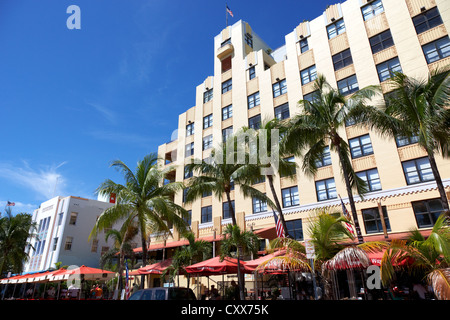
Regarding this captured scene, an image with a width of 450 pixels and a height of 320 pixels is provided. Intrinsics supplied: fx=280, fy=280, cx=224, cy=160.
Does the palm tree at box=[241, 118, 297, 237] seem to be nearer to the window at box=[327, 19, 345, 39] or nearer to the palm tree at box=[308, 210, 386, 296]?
the palm tree at box=[308, 210, 386, 296]

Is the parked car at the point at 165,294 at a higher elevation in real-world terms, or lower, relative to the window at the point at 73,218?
lower

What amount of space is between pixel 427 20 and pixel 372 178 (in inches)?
485

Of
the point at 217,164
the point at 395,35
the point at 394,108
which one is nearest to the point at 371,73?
the point at 395,35

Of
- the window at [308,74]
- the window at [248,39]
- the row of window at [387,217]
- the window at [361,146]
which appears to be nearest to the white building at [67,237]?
the row of window at [387,217]

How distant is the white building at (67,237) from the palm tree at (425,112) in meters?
40.3

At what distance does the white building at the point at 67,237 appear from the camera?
1555 inches

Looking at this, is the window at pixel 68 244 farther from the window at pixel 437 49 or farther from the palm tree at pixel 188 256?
the window at pixel 437 49

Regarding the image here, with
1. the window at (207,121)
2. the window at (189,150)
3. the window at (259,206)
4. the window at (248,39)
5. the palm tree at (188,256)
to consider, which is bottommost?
the palm tree at (188,256)

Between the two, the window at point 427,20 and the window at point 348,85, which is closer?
the window at point 427,20

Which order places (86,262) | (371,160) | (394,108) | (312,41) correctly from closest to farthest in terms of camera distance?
(394,108) < (371,160) < (312,41) < (86,262)

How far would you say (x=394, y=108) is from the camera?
505 inches

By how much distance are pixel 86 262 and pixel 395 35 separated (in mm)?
45754
